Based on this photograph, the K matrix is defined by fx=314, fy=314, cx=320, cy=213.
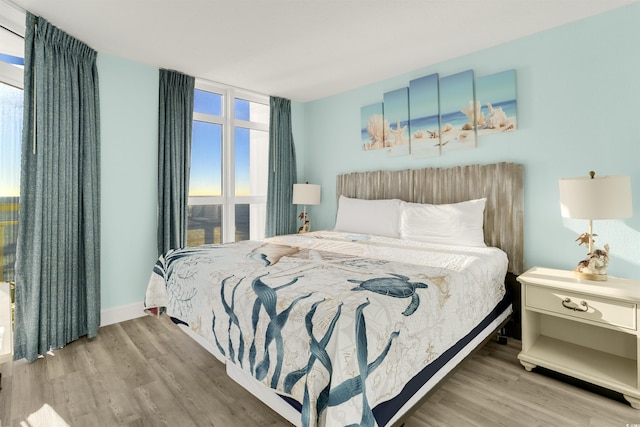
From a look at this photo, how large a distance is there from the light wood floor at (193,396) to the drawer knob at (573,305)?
1.64ft

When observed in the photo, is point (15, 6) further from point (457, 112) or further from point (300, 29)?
point (457, 112)

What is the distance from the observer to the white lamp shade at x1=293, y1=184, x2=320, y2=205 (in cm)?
419

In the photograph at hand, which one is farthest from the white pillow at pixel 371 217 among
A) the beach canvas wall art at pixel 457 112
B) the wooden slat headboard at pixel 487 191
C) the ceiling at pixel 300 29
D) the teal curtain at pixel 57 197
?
the teal curtain at pixel 57 197

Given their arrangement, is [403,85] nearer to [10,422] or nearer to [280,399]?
[280,399]

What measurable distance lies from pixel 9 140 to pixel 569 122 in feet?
14.4

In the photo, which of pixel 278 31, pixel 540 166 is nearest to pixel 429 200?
pixel 540 166

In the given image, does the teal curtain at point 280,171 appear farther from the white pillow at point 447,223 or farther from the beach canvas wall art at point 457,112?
the beach canvas wall art at point 457,112

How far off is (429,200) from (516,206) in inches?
30.8

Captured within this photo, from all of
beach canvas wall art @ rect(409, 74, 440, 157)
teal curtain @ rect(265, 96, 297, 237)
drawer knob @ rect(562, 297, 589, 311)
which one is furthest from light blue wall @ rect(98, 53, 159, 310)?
drawer knob @ rect(562, 297, 589, 311)

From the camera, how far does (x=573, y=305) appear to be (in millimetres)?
A: 1969

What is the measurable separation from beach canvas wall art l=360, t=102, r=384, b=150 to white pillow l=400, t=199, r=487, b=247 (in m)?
1.03

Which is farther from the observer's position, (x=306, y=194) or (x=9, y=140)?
(x=306, y=194)

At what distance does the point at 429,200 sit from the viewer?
325cm

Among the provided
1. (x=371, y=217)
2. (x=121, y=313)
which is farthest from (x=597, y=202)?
(x=121, y=313)
